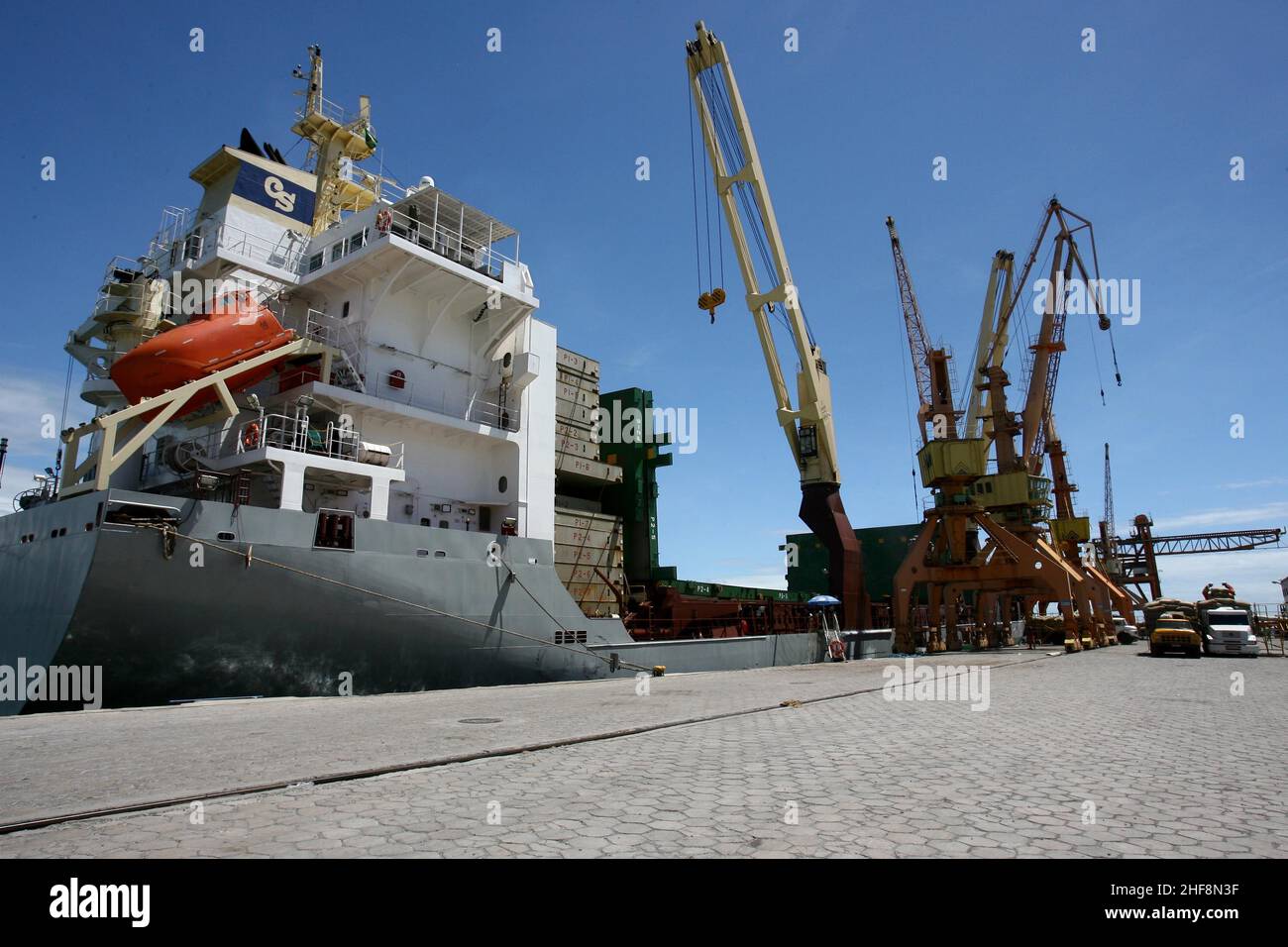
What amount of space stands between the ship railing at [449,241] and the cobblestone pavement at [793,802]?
14.0 metres

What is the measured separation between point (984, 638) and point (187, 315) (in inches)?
1359

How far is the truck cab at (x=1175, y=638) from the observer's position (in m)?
22.6

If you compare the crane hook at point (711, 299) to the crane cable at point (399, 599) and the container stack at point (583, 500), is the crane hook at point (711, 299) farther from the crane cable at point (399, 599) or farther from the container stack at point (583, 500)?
the crane cable at point (399, 599)

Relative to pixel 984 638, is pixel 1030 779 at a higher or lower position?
higher

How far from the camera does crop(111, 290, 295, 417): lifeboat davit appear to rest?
13.2 meters

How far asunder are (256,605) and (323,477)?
3.49 meters

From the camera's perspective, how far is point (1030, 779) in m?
5.11

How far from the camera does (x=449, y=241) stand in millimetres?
18250

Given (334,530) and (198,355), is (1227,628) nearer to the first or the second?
(334,530)

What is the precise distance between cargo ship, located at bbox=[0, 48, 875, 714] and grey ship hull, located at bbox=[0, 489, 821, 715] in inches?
1.7

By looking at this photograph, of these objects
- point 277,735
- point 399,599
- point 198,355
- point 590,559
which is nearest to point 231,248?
point 198,355

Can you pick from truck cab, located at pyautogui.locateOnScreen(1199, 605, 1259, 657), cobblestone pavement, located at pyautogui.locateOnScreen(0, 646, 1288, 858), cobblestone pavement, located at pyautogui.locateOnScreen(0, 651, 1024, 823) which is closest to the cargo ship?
cobblestone pavement, located at pyautogui.locateOnScreen(0, 651, 1024, 823)
